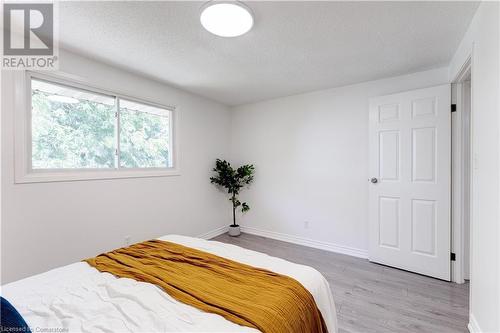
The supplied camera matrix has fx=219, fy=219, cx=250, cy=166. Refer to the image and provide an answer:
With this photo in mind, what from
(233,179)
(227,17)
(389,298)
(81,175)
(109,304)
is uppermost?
(227,17)

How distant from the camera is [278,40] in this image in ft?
6.53

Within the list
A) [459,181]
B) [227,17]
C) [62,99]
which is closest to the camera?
[227,17]

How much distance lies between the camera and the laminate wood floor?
1.72 m

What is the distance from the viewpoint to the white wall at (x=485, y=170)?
4.28 ft

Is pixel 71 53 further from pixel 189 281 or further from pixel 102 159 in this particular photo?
pixel 189 281

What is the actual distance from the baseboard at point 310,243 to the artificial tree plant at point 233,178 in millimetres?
397

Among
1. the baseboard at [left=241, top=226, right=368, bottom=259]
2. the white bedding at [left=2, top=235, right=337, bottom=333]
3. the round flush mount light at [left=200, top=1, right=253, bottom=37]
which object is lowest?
the baseboard at [left=241, top=226, right=368, bottom=259]

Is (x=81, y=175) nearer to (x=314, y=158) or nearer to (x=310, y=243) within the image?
(x=314, y=158)

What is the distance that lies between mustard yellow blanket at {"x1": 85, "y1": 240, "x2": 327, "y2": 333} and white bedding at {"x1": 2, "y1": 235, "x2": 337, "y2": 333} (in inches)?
2.1

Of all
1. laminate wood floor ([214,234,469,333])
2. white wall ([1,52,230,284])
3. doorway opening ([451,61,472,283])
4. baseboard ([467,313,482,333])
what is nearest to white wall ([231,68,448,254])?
doorway opening ([451,61,472,283])

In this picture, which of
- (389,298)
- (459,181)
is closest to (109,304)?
(389,298)

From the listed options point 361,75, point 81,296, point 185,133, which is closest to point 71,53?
point 185,133

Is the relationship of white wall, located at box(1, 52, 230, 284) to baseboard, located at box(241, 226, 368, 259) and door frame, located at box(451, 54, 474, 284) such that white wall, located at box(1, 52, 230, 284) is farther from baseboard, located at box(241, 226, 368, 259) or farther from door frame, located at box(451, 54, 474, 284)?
door frame, located at box(451, 54, 474, 284)

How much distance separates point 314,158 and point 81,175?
9.71 ft
